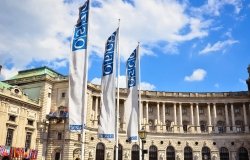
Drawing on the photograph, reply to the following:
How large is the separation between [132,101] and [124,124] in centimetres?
3776

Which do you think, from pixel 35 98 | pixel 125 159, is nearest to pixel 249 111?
pixel 125 159

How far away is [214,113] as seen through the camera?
8394 cm

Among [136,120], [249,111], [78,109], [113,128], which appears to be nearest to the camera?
[78,109]

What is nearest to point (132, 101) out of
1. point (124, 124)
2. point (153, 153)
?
point (124, 124)

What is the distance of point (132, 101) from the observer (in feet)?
139

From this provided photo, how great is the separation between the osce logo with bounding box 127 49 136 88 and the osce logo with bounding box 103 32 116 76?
5502mm

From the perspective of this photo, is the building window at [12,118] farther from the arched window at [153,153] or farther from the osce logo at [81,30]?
the osce logo at [81,30]

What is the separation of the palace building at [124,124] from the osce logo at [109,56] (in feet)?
100

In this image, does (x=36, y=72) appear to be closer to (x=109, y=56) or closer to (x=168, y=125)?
(x=168, y=125)

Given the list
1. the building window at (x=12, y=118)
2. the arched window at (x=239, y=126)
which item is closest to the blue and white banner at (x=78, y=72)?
the building window at (x=12, y=118)

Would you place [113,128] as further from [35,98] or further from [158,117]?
[158,117]

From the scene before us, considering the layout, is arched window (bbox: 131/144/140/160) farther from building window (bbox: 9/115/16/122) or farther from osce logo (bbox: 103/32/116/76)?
osce logo (bbox: 103/32/116/76)

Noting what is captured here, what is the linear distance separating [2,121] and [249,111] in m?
60.5

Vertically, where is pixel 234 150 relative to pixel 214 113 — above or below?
below
